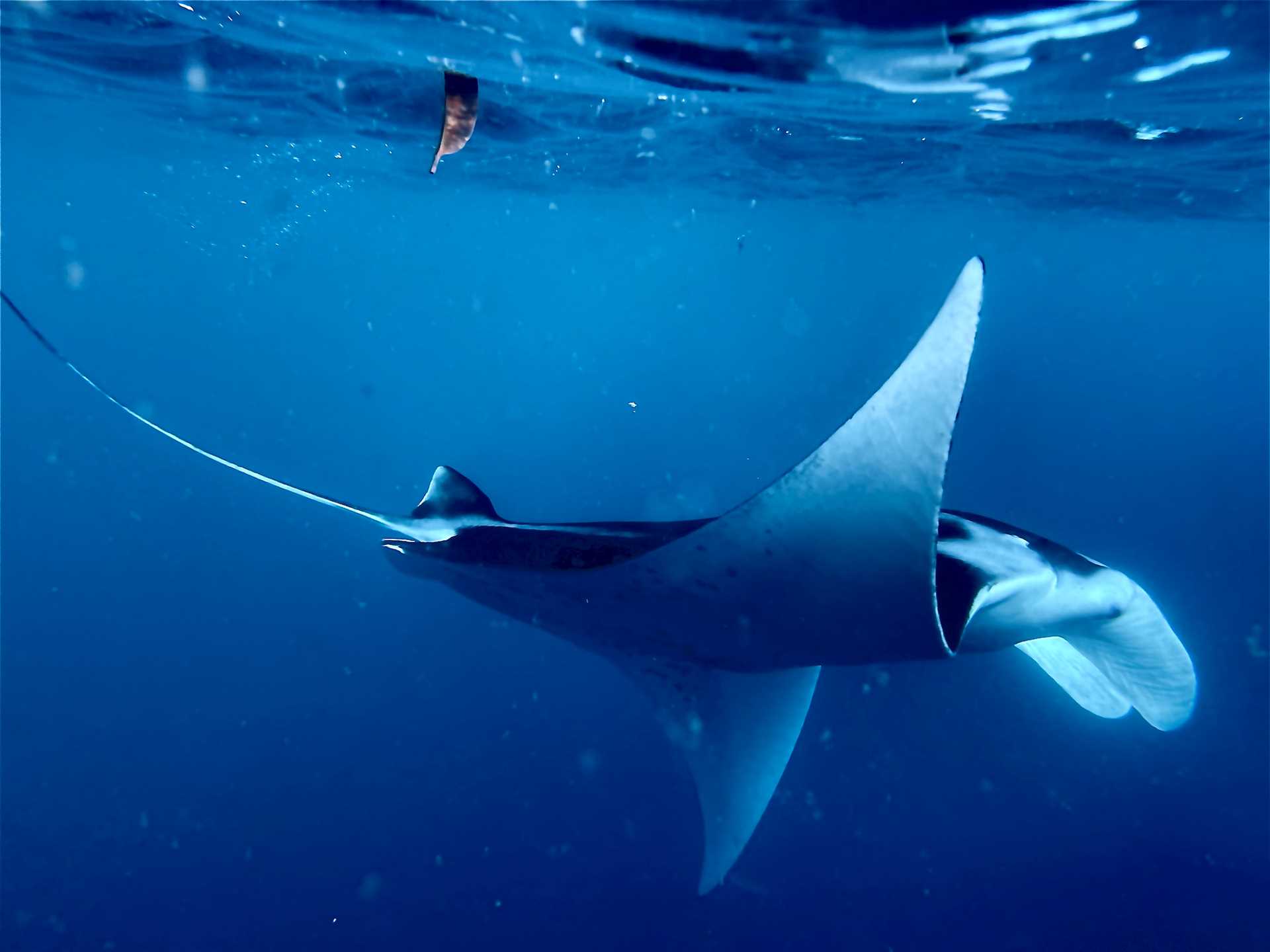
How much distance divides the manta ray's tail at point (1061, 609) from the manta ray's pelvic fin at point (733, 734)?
120 centimetres

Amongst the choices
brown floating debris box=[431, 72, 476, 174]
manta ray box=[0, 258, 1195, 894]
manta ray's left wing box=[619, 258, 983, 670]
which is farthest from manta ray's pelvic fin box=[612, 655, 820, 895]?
brown floating debris box=[431, 72, 476, 174]

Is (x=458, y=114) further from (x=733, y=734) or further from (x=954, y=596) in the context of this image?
(x=733, y=734)

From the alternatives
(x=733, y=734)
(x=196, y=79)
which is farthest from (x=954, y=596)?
(x=196, y=79)

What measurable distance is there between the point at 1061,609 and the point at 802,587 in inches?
43.7

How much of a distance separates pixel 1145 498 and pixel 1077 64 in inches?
1202

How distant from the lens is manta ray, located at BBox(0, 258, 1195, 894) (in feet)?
8.16

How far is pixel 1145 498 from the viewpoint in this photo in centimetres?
3303

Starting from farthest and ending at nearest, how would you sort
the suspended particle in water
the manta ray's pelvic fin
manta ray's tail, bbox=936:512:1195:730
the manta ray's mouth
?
the suspended particle in water, the manta ray's pelvic fin, manta ray's tail, bbox=936:512:1195:730, the manta ray's mouth

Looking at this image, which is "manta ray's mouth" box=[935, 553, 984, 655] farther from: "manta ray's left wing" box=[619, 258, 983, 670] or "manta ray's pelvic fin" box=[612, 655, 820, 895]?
"manta ray's pelvic fin" box=[612, 655, 820, 895]

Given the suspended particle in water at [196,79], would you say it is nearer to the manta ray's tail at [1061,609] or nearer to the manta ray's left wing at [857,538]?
the manta ray's left wing at [857,538]

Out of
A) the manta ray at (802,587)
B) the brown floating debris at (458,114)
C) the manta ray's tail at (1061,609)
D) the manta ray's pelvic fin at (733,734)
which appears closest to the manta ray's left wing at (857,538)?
the manta ray at (802,587)

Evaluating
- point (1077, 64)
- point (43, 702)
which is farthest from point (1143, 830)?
point (43, 702)

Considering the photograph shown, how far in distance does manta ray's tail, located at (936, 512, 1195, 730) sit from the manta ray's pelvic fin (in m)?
1.20

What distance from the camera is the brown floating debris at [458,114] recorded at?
3404 mm
